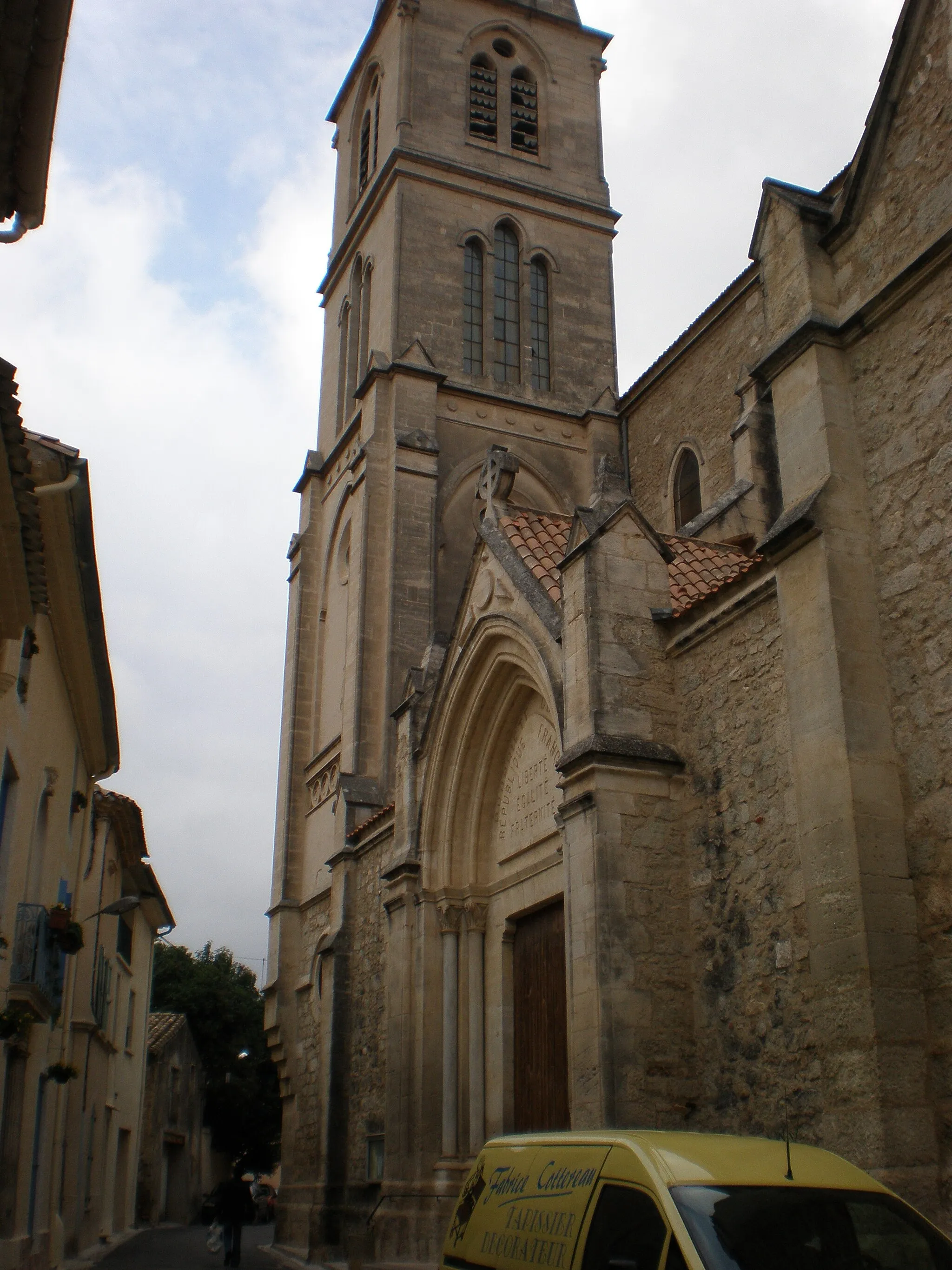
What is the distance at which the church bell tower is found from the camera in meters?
19.2

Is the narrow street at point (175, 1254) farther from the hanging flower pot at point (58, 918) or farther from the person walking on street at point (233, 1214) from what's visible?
the hanging flower pot at point (58, 918)

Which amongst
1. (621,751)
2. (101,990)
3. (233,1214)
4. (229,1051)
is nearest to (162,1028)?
(229,1051)

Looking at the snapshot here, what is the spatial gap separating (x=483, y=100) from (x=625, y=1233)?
26237 mm

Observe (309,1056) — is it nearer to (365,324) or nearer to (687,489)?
(687,489)

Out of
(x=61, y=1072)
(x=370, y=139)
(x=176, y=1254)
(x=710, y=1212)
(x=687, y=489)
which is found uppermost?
(x=370, y=139)

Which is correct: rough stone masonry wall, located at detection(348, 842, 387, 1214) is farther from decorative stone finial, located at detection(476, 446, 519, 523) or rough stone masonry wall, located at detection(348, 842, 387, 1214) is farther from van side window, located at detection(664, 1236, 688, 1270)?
van side window, located at detection(664, 1236, 688, 1270)

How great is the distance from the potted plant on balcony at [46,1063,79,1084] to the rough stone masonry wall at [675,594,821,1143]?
28.6ft

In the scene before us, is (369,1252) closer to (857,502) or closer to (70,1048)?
(70,1048)

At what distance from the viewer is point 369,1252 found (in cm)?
1512

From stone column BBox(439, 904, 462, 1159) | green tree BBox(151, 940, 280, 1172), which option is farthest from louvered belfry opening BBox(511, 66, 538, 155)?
green tree BBox(151, 940, 280, 1172)

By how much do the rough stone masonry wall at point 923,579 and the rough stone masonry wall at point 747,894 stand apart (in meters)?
1.07

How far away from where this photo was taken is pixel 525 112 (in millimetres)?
28047

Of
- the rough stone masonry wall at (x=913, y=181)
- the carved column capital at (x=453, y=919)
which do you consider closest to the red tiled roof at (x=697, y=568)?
the rough stone masonry wall at (x=913, y=181)

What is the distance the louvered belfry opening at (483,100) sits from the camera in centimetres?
2719
